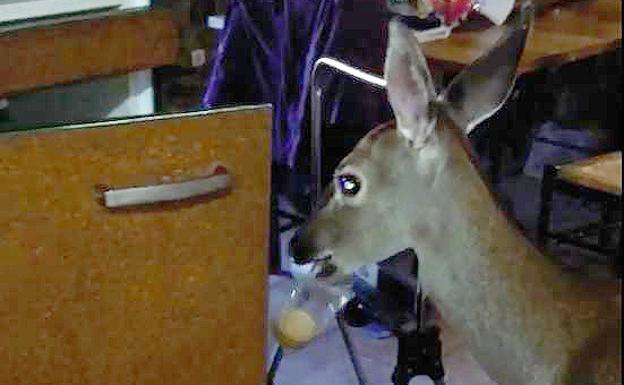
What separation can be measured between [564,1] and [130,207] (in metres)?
1.68

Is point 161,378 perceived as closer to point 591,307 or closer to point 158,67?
point 158,67

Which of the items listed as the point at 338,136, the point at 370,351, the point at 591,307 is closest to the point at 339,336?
the point at 370,351

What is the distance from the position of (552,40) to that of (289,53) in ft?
1.96

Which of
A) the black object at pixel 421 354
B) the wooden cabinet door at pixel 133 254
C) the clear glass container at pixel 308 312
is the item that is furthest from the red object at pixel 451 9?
the wooden cabinet door at pixel 133 254

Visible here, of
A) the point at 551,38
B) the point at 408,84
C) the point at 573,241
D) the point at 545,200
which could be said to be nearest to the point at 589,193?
the point at 545,200

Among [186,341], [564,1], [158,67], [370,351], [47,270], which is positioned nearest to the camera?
[47,270]

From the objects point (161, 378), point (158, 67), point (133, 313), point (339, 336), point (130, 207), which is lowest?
point (339, 336)

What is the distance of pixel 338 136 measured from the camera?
2.16m

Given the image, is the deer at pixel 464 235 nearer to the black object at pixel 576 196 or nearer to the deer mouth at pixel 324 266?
the deer mouth at pixel 324 266

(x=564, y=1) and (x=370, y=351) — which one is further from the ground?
(x=564, y=1)

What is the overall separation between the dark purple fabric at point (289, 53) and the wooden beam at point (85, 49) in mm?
572

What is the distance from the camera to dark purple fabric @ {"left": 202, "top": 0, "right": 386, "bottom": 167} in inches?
79.8

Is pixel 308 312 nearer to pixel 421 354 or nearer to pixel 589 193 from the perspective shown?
pixel 421 354

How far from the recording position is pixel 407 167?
1222 mm
